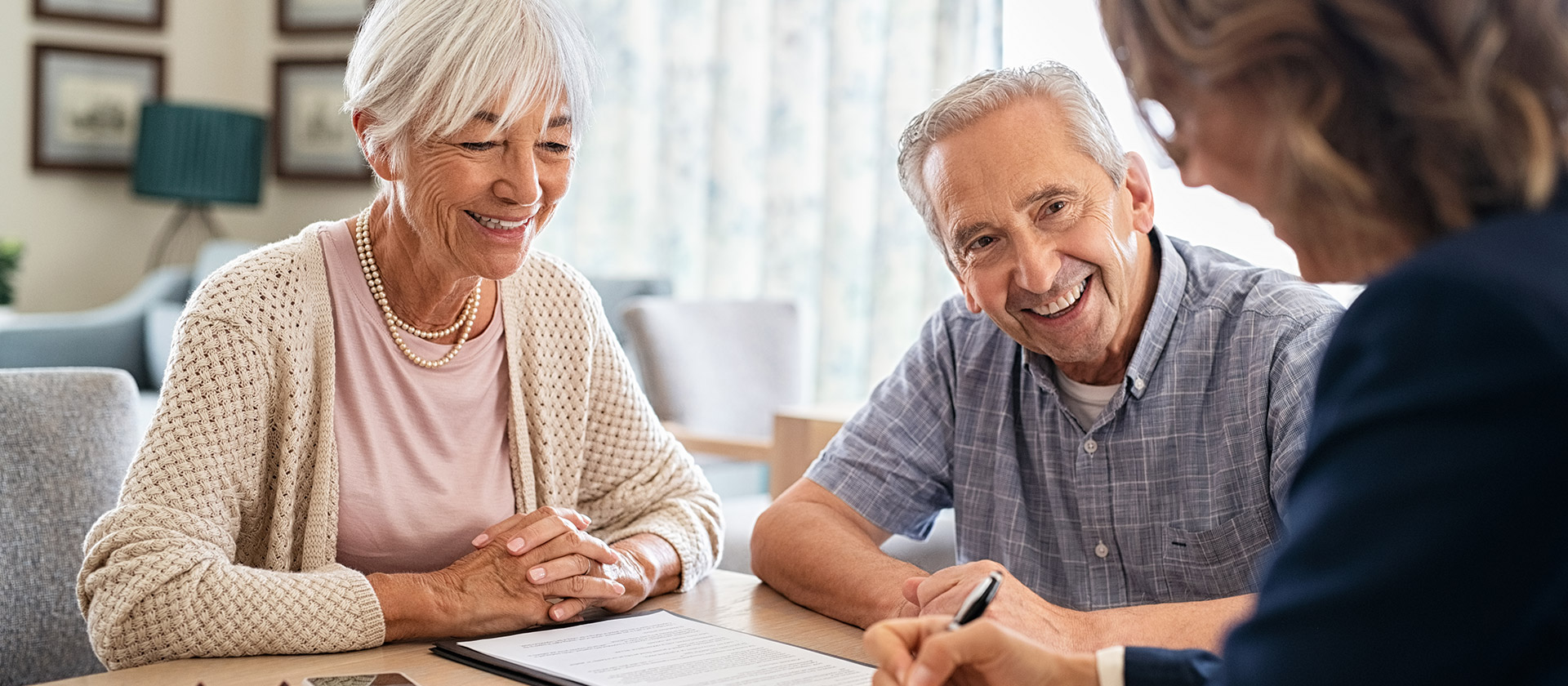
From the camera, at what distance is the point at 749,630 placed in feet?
4.17

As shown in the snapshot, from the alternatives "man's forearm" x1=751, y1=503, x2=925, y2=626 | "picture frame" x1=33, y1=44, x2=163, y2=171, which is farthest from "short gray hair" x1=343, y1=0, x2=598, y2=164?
"picture frame" x1=33, y1=44, x2=163, y2=171

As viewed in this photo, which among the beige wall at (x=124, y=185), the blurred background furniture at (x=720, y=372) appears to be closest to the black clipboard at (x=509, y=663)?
the blurred background furniture at (x=720, y=372)

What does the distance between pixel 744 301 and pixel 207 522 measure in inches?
99.1

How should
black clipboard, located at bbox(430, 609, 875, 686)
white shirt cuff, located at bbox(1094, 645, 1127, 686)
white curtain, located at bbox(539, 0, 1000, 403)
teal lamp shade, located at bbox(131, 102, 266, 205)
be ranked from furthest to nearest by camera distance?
1. teal lamp shade, located at bbox(131, 102, 266, 205)
2. white curtain, located at bbox(539, 0, 1000, 403)
3. black clipboard, located at bbox(430, 609, 875, 686)
4. white shirt cuff, located at bbox(1094, 645, 1127, 686)

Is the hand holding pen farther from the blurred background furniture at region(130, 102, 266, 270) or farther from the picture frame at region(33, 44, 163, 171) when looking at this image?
the picture frame at region(33, 44, 163, 171)

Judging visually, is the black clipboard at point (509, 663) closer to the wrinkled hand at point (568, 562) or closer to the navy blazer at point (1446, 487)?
the wrinkled hand at point (568, 562)

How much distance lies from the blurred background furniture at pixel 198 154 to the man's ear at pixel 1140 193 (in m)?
4.51

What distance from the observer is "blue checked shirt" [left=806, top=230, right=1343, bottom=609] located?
55.6 inches

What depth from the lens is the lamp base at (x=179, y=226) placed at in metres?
5.52

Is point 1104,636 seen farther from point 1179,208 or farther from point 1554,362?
point 1179,208

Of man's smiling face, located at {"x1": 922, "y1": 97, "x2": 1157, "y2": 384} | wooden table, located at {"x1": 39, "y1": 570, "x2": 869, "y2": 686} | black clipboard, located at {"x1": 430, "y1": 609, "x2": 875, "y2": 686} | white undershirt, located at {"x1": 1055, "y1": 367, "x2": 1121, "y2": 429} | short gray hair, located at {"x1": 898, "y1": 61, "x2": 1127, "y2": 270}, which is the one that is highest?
short gray hair, located at {"x1": 898, "y1": 61, "x2": 1127, "y2": 270}

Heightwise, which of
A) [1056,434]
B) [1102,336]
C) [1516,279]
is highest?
[1516,279]

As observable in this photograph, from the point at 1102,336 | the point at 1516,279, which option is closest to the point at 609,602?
the point at 1102,336

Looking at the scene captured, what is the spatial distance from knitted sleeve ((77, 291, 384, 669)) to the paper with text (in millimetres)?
151
